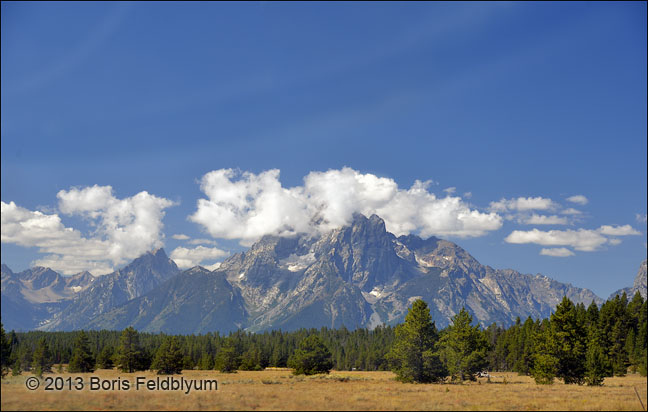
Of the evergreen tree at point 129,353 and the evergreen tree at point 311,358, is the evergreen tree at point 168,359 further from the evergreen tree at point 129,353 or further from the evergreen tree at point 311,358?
the evergreen tree at point 311,358

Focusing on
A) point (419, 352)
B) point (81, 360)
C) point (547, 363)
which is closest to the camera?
point (547, 363)

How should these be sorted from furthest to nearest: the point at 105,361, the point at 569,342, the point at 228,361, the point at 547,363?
the point at 105,361 < the point at 228,361 < the point at 569,342 < the point at 547,363

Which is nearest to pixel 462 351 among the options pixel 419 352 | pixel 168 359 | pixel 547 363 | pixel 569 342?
pixel 419 352

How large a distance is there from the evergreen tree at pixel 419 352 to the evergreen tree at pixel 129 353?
77663 millimetres

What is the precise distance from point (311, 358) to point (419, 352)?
2996 cm

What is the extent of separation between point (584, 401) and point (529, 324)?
103636 millimetres

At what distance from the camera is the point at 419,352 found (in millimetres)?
74312

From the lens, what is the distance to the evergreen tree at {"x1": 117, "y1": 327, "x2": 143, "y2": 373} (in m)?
123

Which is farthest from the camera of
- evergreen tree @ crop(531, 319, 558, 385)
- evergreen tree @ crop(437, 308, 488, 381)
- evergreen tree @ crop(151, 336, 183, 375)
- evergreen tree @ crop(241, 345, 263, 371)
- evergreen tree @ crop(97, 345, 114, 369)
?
evergreen tree @ crop(241, 345, 263, 371)

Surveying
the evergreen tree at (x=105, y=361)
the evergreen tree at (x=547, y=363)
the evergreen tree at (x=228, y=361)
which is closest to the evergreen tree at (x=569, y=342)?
the evergreen tree at (x=547, y=363)

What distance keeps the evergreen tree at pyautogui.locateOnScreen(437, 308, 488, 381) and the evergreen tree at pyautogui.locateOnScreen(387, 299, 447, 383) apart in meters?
2.86

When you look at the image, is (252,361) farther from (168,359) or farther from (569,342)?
(569,342)

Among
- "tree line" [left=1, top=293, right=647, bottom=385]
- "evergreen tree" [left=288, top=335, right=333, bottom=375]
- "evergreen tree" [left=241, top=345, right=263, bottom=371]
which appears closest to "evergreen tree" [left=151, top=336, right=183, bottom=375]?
"tree line" [left=1, top=293, right=647, bottom=385]

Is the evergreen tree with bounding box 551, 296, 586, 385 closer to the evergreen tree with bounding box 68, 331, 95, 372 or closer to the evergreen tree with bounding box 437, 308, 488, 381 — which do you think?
the evergreen tree with bounding box 437, 308, 488, 381
